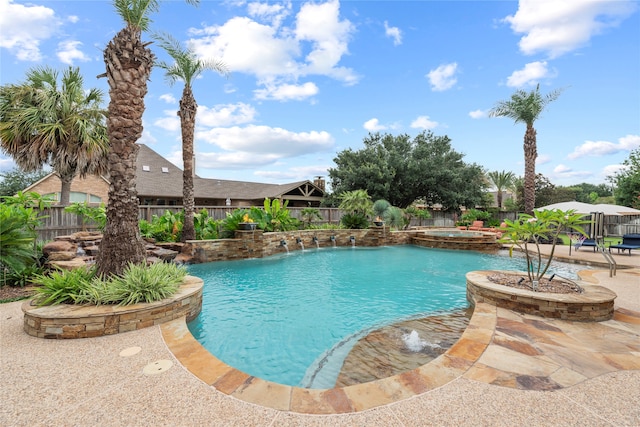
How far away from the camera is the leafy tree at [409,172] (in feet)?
78.2

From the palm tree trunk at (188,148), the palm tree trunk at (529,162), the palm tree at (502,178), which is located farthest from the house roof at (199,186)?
the palm tree at (502,178)

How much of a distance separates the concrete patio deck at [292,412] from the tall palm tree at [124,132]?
1564 millimetres

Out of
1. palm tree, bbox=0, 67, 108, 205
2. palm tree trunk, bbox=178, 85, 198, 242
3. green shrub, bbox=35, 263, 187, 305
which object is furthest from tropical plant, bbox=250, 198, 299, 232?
green shrub, bbox=35, 263, 187, 305

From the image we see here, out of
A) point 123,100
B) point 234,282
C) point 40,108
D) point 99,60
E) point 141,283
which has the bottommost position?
point 234,282

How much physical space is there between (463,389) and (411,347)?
1.40m

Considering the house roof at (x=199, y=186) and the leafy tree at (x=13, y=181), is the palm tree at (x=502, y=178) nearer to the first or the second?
the house roof at (x=199, y=186)

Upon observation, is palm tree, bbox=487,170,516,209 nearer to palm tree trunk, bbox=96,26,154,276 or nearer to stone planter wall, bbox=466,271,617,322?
stone planter wall, bbox=466,271,617,322

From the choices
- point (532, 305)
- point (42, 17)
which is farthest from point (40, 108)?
point (532, 305)

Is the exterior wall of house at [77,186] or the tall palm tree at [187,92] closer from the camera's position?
the tall palm tree at [187,92]

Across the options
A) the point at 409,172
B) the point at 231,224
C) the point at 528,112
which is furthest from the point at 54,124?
the point at 528,112

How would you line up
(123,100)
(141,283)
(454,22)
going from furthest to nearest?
(454,22) → (123,100) → (141,283)

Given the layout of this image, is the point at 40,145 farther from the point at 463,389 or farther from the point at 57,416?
the point at 463,389

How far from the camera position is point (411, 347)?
12.3 ft

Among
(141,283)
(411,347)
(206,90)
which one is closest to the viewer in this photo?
(411,347)
